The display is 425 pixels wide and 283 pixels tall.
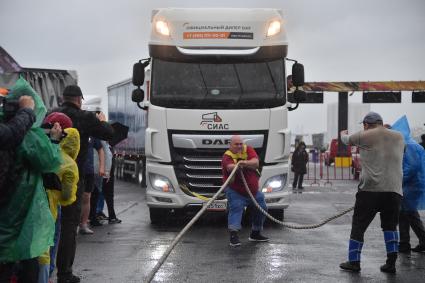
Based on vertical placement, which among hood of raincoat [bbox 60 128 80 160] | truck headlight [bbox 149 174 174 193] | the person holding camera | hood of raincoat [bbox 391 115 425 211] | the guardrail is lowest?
the guardrail

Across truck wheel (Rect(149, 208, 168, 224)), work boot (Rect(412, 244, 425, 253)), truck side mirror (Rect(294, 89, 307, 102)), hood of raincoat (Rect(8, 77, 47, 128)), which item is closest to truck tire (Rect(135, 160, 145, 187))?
truck wheel (Rect(149, 208, 168, 224))

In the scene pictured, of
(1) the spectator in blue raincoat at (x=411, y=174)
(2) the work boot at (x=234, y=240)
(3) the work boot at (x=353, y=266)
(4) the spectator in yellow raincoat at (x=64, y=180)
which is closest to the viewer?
(4) the spectator in yellow raincoat at (x=64, y=180)

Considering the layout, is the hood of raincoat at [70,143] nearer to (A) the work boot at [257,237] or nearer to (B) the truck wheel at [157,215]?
(A) the work boot at [257,237]

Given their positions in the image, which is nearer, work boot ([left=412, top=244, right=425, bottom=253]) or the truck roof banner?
work boot ([left=412, top=244, right=425, bottom=253])

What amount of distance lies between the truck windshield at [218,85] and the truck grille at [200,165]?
0.59 m

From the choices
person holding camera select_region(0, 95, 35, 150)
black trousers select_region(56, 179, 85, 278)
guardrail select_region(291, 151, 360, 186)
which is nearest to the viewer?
person holding camera select_region(0, 95, 35, 150)

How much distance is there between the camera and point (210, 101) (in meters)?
11.2

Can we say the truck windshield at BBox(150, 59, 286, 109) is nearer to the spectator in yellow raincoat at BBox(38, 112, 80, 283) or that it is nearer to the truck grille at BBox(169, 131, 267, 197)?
the truck grille at BBox(169, 131, 267, 197)

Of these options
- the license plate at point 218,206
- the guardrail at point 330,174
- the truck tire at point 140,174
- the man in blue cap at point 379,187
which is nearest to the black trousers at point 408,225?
the man in blue cap at point 379,187

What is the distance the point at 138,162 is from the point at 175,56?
38.4 feet

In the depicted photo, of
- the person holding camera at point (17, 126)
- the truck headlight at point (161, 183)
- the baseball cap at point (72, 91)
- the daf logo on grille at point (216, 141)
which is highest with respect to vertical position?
the baseball cap at point (72, 91)

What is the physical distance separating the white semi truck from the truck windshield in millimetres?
17

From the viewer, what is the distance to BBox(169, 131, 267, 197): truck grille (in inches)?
443

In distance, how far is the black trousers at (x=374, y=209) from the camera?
767 centimetres
